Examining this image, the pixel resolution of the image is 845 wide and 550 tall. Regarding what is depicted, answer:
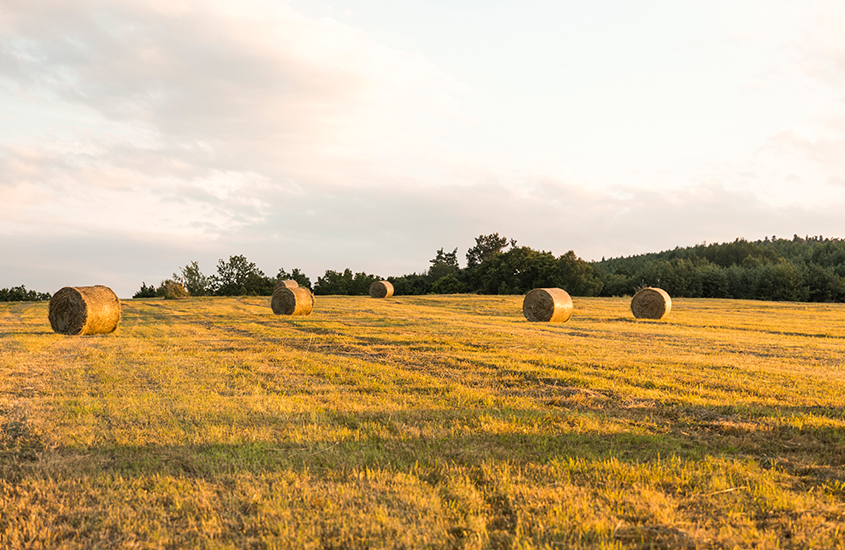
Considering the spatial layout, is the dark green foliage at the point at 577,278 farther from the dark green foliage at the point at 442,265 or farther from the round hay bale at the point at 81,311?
the round hay bale at the point at 81,311

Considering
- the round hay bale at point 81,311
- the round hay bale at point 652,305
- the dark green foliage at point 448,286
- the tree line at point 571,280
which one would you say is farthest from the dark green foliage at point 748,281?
the round hay bale at point 81,311

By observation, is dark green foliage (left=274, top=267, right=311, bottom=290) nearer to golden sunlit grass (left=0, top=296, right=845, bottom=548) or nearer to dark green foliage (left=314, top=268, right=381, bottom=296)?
dark green foliage (left=314, top=268, right=381, bottom=296)

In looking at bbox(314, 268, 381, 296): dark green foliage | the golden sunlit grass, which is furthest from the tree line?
the golden sunlit grass

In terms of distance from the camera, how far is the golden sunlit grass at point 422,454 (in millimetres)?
4352

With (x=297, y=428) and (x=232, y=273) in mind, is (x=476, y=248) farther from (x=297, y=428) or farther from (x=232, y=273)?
(x=297, y=428)

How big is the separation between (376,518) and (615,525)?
1.94 meters

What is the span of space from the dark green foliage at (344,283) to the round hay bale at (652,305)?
1878 inches

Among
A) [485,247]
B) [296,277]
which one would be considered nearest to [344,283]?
[296,277]

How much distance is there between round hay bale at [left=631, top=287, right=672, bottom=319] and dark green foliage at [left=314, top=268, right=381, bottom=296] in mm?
47697

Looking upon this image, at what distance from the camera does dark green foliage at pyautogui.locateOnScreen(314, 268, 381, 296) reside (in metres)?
76.2

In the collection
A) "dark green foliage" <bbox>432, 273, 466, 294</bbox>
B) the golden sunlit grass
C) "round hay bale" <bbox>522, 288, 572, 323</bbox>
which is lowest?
the golden sunlit grass

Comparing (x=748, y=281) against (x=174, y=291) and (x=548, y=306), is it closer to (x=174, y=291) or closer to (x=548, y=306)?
(x=548, y=306)

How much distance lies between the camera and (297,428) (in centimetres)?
708

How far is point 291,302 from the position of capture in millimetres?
32438
